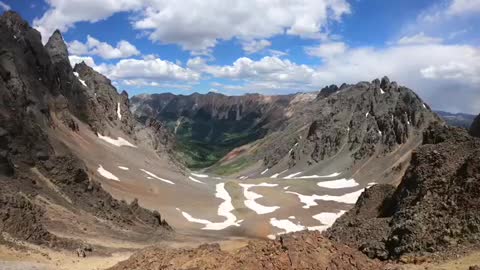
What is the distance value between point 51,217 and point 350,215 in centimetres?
2952

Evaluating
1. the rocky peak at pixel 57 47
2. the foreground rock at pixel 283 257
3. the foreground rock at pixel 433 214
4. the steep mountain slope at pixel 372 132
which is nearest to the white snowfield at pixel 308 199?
the steep mountain slope at pixel 372 132

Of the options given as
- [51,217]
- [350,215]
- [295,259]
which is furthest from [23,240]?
[350,215]

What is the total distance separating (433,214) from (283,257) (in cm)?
1120

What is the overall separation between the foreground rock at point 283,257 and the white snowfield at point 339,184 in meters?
114

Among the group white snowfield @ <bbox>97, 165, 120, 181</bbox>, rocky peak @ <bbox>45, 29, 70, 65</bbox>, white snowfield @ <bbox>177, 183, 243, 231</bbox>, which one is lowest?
white snowfield @ <bbox>177, 183, 243, 231</bbox>

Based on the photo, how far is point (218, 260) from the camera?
2422 cm

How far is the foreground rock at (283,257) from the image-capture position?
22.9 metres

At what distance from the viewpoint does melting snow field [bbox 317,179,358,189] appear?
138 meters

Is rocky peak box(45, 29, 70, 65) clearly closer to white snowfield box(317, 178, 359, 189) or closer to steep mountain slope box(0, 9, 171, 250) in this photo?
steep mountain slope box(0, 9, 171, 250)

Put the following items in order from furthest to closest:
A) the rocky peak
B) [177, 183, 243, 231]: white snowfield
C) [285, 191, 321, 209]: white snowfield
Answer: the rocky peak
[285, 191, 321, 209]: white snowfield
[177, 183, 243, 231]: white snowfield

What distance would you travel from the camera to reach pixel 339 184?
142750mm

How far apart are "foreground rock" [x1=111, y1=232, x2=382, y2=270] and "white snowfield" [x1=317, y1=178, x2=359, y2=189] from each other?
114164 millimetres

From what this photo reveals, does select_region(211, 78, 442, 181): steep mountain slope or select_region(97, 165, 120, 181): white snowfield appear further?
select_region(211, 78, 442, 181): steep mountain slope

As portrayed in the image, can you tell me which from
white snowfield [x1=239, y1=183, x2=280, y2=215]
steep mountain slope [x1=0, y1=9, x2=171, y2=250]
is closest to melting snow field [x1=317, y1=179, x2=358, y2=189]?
white snowfield [x1=239, y1=183, x2=280, y2=215]
